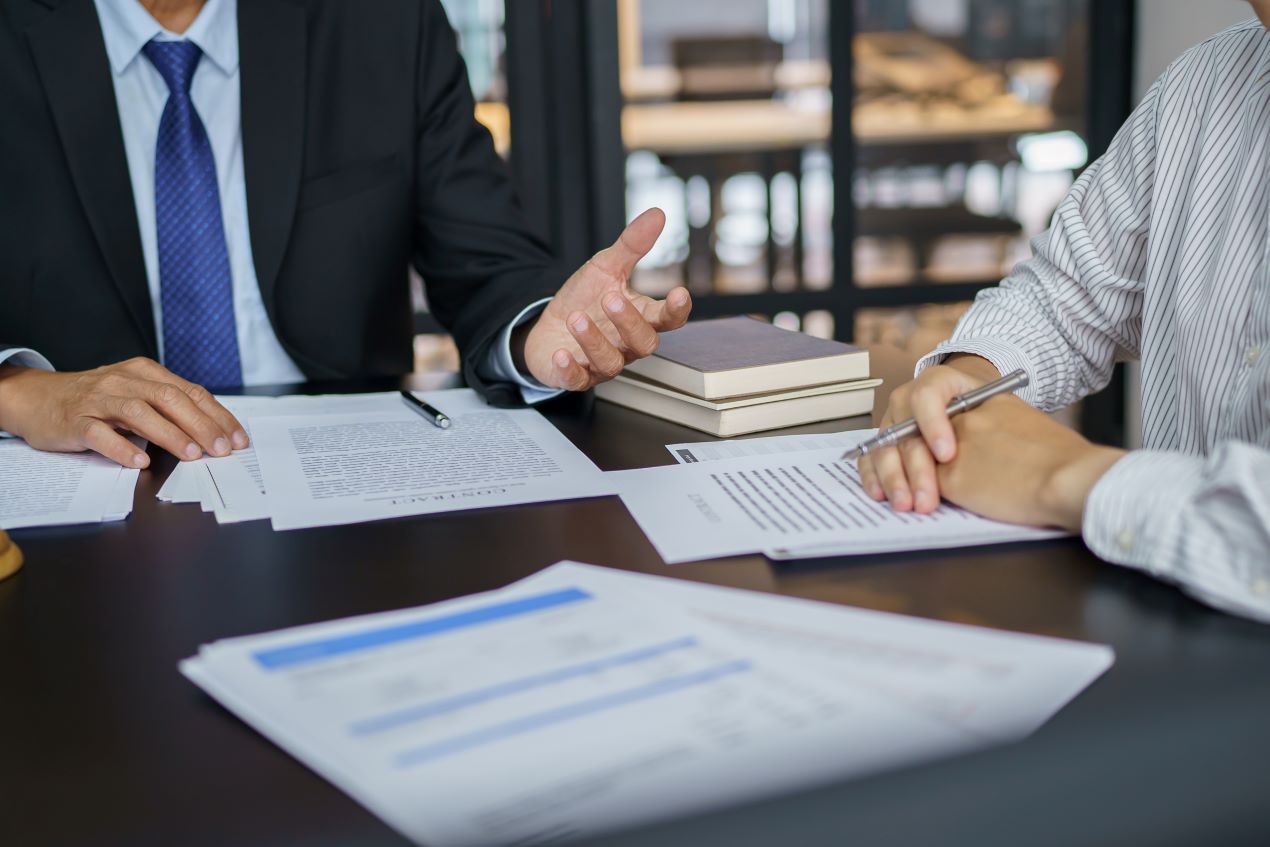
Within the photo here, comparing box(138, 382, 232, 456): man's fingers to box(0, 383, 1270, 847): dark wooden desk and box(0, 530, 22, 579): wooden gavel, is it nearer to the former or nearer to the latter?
box(0, 383, 1270, 847): dark wooden desk

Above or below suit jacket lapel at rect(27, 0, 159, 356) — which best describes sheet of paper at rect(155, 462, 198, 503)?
below

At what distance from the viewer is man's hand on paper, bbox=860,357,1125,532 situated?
0.74m

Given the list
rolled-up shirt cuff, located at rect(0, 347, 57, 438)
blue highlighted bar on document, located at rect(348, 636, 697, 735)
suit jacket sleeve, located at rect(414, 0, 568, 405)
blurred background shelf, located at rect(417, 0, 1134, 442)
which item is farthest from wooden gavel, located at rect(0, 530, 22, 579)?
blurred background shelf, located at rect(417, 0, 1134, 442)

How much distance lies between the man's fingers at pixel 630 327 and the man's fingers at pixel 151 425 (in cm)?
39

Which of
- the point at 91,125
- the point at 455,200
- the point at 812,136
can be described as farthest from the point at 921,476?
the point at 812,136

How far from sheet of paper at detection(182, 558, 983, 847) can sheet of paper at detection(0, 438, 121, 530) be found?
1.19ft

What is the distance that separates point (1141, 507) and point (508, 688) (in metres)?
0.39

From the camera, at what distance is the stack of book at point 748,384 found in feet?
3.54

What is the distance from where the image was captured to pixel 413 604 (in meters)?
0.68

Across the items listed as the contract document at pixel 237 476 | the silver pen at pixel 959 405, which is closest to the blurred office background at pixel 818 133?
the contract document at pixel 237 476


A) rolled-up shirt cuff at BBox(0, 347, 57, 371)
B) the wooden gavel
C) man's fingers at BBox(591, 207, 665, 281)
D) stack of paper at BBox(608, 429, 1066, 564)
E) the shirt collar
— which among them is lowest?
stack of paper at BBox(608, 429, 1066, 564)

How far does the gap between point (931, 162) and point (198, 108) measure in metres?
2.00

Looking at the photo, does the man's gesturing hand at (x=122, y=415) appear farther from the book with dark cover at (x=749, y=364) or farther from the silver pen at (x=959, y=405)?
the silver pen at (x=959, y=405)

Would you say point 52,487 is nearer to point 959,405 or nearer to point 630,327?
point 630,327
